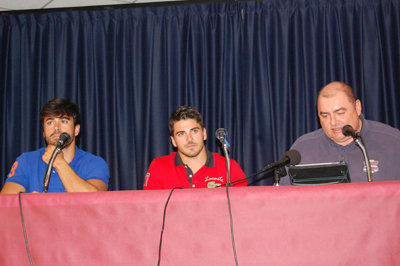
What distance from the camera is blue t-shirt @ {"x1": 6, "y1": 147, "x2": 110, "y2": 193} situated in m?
2.90

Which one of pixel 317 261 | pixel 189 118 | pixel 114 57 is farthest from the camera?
pixel 114 57

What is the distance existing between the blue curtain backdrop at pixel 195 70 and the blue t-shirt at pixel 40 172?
0.83m

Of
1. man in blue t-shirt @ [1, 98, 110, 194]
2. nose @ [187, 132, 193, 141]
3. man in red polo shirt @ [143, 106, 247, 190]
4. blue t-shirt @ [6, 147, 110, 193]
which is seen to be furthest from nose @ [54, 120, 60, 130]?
nose @ [187, 132, 193, 141]

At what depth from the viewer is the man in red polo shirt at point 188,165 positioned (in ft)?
9.89

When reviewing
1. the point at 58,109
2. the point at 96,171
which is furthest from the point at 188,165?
the point at 58,109

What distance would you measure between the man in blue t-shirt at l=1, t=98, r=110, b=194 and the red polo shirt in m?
0.38

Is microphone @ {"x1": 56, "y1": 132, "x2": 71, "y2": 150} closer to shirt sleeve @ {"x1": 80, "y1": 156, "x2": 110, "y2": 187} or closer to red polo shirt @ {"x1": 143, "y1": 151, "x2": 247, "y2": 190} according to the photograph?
shirt sleeve @ {"x1": 80, "y1": 156, "x2": 110, "y2": 187}

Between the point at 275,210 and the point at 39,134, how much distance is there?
10.4 feet

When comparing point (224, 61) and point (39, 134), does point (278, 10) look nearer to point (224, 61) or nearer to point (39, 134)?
point (224, 61)

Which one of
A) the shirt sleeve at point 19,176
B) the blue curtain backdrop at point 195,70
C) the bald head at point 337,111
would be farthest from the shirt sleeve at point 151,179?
the bald head at point 337,111

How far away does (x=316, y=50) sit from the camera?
3.76 meters

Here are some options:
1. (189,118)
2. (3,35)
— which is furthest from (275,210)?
(3,35)

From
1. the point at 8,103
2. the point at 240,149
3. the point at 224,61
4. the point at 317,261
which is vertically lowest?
the point at 317,261

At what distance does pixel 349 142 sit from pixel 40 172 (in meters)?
2.30
